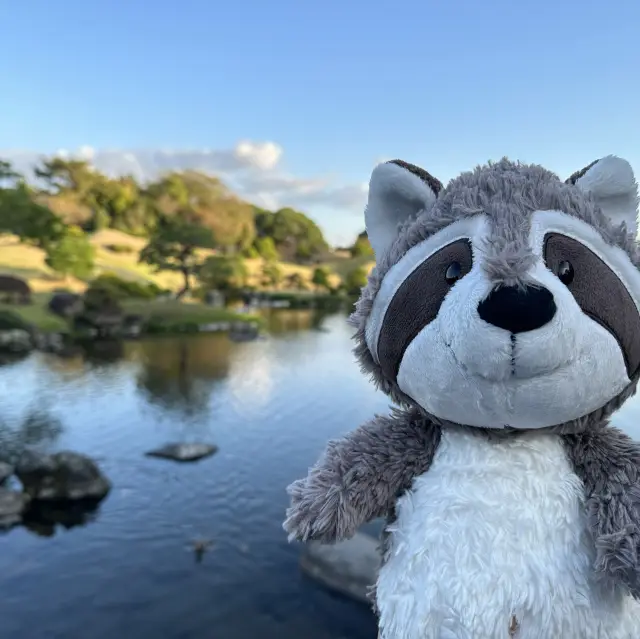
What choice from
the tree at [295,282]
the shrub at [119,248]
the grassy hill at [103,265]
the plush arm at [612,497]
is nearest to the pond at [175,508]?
the plush arm at [612,497]

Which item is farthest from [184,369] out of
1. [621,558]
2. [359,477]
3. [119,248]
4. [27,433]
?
[119,248]

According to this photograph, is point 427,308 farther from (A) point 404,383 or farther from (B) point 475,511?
(B) point 475,511

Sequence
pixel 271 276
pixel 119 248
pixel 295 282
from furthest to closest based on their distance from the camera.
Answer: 1. pixel 295 282
2. pixel 271 276
3. pixel 119 248

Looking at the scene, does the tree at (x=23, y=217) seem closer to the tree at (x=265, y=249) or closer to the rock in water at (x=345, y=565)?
the rock in water at (x=345, y=565)

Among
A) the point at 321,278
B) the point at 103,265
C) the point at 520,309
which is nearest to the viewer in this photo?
the point at 520,309

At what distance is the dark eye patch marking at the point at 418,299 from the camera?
1.23 metres

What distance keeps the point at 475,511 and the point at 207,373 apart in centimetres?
1219

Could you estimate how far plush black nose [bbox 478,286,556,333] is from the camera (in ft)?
3.48

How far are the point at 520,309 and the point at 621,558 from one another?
539 mm

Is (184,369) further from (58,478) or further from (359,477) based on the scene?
(359,477)

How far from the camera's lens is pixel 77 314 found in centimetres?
1925

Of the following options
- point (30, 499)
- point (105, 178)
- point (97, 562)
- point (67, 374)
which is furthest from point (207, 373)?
point (105, 178)

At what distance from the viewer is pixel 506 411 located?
117 centimetres

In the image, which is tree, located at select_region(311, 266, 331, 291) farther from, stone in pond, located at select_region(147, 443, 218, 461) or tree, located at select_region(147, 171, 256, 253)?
stone in pond, located at select_region(147, 443, 218, 461)
